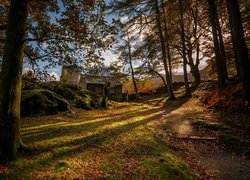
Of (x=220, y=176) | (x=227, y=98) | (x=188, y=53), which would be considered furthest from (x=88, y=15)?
(x=188, y=53)

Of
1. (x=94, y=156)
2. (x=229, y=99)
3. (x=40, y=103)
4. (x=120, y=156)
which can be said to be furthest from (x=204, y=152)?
(x=40, y=103)

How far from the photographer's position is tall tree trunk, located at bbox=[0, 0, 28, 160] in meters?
4.70

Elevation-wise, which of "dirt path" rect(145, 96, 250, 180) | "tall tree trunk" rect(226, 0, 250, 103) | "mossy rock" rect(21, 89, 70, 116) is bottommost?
"dirt path" rect(145, 96, 250, 180)

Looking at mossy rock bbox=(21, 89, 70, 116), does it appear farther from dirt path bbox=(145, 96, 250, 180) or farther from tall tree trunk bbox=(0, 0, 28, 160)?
dirt path bbox=(145, 96, 250, 180)

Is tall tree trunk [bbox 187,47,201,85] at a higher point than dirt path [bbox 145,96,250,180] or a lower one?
higher

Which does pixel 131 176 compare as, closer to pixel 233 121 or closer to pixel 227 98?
pixel 233 121

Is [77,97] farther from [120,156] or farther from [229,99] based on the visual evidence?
[229,99]

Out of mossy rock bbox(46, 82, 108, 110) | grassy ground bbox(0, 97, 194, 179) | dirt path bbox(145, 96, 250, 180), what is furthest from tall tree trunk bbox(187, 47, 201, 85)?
grassy ground bbox(0, 97, 194, 179)

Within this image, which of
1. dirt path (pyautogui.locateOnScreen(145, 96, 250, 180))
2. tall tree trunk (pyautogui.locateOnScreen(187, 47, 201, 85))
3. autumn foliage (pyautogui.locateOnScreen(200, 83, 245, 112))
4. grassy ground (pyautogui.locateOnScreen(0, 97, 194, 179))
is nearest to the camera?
grassy ground (pyautogui.locateOnScreen(0, 97, 194, 179))

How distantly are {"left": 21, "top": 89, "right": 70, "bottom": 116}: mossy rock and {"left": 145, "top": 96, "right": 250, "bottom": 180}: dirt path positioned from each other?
719 cm

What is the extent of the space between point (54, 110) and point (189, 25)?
20332 mm

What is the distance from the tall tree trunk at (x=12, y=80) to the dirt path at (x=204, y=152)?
544 centimetres

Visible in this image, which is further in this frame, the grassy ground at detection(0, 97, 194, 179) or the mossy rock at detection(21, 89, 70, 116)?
the mossy rock at detection(21, 89, 70, 116)

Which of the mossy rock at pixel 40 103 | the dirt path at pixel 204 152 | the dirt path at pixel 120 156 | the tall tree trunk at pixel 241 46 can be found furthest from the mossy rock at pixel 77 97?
the tall tree trunk at pixel 241 46
